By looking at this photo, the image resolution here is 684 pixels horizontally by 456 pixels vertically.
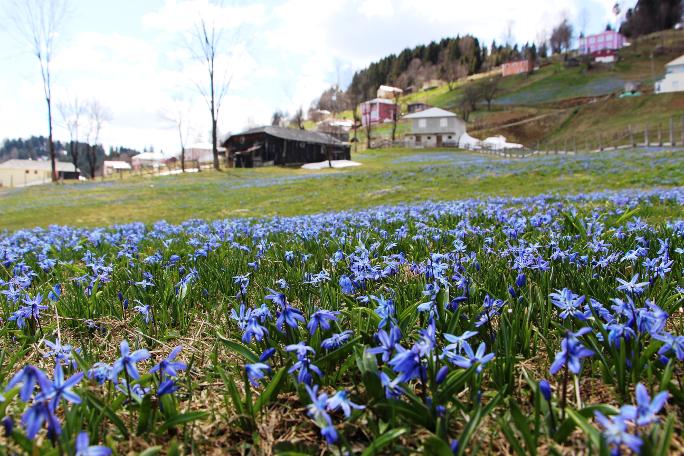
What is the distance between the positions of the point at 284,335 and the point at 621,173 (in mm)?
17364

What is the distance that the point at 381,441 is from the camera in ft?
4.82

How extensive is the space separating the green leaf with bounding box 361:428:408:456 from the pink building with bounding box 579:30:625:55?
485 feet

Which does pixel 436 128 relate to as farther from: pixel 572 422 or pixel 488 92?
pixel 572 422

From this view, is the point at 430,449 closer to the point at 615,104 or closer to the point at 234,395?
the point at 234,395

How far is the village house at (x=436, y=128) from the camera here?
8212cm

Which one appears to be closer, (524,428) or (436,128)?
(524,428)

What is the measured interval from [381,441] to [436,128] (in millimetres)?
86272

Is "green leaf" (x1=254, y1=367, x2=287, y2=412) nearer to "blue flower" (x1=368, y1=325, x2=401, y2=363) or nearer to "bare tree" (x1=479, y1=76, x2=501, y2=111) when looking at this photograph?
"blue flower" (x1=368, y1=325, x2=401, y2=363)

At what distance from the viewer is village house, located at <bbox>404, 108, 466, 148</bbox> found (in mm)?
82125

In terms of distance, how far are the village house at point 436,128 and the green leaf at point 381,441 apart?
82.0 m

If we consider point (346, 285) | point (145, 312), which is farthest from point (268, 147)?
point (346, 285)

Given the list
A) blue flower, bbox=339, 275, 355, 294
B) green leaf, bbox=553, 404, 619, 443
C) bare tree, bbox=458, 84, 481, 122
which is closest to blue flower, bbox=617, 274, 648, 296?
green leaf, bbox=553, 404, 619, 443

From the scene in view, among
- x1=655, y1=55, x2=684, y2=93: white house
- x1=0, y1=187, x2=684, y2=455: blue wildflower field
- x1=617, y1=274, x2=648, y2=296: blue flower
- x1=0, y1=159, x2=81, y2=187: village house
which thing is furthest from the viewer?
x1=0, y1=159, x2=81, y2=187: village house

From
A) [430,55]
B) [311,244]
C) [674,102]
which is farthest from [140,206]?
[430,55]
